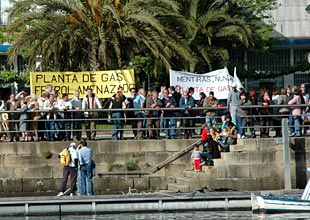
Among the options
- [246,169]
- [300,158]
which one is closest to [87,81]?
[246,169]

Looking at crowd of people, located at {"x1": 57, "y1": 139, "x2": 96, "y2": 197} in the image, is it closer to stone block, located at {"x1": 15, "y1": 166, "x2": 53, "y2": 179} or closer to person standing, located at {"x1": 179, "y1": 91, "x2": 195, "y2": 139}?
stone block, located at {"x1": 15, "y1": 166, "x2": 53, "y2": 179}

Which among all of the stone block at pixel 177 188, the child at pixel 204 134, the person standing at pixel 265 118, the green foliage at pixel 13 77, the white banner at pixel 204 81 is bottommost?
the stone block at pixel 177 188

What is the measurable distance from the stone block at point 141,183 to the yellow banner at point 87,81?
3.63 meters

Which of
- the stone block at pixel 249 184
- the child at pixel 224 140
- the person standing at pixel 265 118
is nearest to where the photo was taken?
the stone block at pixel 249 184

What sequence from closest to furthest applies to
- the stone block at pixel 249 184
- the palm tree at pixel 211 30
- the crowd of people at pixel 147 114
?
1. the stone block at pixel 249 184
2. the crowd of people at pixel 147 114
3. the palm tree at pixel 211 30

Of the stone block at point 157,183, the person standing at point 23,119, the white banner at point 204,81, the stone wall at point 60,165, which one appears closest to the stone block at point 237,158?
the stone wall at point 60,165

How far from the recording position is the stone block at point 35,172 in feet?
100.0

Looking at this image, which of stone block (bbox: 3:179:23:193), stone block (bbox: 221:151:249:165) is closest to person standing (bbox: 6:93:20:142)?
stone block (bbox: 3:179:23:193)

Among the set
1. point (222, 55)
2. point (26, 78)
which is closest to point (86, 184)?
point (222, 55)

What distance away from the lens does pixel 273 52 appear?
59.6 meters

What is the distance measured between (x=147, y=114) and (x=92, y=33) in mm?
6142

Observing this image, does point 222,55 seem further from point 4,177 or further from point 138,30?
point 4,177

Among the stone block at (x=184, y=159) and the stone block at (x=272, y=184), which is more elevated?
the stone block at (x=184, y=159)

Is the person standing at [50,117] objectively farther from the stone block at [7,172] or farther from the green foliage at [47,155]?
the stone block at [7,172]
